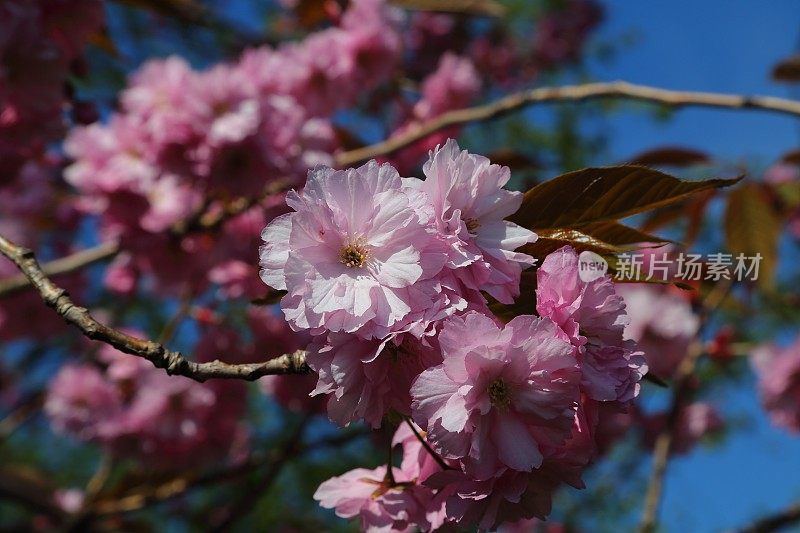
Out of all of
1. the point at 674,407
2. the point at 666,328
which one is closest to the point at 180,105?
the point at 674,407

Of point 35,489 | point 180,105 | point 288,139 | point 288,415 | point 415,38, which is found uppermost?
point 415,38

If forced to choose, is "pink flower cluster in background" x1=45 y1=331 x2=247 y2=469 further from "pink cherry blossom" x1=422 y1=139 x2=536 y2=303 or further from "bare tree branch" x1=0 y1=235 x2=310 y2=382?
"pink cherry blossom" x1=422 y1=139 x2=536 y2=303

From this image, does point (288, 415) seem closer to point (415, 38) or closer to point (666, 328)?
point (666, 328)

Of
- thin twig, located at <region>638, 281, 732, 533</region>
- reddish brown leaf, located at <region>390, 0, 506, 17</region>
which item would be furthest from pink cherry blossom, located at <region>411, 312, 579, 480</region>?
reddish brown leaf, located at <region>390, 0, 506, 17</region>

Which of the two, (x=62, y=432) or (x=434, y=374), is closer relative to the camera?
(x=434, y=374)

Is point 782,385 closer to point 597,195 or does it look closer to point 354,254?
point 597,195

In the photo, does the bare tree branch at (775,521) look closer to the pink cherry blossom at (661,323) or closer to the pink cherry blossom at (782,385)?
the pink cherry blossom at (661,323)

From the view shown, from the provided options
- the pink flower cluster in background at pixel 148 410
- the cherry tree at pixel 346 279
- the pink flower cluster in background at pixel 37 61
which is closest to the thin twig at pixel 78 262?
the cherry tree at pixel 346 279
